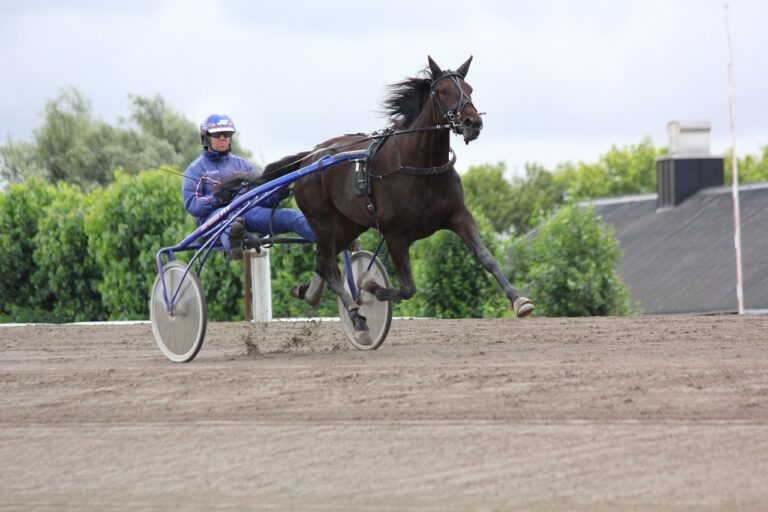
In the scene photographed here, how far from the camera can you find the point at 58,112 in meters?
45.0

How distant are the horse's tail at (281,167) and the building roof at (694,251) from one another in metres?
14.6

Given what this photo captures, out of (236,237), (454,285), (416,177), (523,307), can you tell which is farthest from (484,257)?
(454,285)

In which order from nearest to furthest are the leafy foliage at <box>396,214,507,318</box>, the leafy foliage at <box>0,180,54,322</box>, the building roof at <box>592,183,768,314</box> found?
the leafy foliage at <box>396,214,507,318</box>, the leafy foliage at <box>0,180,54,322</box>, the building roof at <box>592,183,768,314</box>

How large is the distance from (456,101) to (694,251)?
20086mm

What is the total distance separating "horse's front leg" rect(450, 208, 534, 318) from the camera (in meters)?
7.90

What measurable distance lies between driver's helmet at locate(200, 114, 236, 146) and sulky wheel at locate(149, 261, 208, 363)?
3.07ft

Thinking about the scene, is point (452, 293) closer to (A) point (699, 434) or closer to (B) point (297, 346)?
(B) point (297, 346)

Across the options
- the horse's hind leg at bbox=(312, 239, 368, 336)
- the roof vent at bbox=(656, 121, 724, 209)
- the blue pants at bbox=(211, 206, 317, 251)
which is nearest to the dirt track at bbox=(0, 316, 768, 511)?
the horse's hind leg at bbox=(312, 239, 368, 336)

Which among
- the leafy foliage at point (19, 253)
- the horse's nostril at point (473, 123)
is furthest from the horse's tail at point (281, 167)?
the leafy foliage at point (19, 253)

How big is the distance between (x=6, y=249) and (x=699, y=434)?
13579mm

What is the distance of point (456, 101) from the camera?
8180 mm

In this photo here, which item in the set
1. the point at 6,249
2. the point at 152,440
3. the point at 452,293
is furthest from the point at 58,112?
the point at 152,440

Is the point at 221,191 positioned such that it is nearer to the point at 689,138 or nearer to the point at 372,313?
the point at 372,313

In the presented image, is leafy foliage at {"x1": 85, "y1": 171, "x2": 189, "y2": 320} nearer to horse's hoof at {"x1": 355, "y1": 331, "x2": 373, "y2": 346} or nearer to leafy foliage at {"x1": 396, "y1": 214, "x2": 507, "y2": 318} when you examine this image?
leafy foliage at {"x1": 396, "y1": 214, "x2": 507, "y2": 318}
